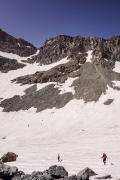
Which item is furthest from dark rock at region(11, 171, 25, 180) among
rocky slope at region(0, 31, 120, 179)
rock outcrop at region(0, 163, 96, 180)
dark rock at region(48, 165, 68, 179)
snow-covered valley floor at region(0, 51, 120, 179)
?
snow-covered valley floor at region(0, 51, 120, 179)

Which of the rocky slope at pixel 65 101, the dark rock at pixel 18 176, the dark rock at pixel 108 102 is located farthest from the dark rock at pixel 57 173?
the dark rock at pixel 108 102

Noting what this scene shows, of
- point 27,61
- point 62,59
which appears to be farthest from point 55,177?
point 27,61

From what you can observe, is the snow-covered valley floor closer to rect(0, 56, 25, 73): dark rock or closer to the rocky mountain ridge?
the rocky mountain ridge

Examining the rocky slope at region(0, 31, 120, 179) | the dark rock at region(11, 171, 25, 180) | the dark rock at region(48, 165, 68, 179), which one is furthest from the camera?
the rocky slope at region(0, 31, 120, 179)

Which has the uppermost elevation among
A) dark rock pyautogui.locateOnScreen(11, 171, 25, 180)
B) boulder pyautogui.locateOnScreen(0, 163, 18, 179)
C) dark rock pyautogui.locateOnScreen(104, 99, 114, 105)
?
dark rock pyautogui.locateOnScreen(104, 99, 114, 105)

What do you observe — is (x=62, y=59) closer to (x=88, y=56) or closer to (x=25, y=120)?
(x=88, y=56)

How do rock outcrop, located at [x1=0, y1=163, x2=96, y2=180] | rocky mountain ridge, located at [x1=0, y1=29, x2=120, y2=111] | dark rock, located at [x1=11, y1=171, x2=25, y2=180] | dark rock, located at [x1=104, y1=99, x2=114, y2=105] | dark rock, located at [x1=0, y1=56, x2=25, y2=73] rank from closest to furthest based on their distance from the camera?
rock outcrop, located at [x1=0, y1=163, x2=96, y2=180], dark rock, located at [x1=11, y1=171, x2=25, y2=180], dark rock, located at [x1=104, y1=99, x2=114, y2=105], rocky mountain ridge, located at [x1=0, y1=29, x2=120, y2=111], dark rock, located at [x1=0, y1=56, x2=25, y2=73]

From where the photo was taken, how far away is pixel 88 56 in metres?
123

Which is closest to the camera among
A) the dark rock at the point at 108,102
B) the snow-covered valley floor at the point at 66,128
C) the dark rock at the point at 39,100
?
the snow-covered valley floor at the point at 66,128

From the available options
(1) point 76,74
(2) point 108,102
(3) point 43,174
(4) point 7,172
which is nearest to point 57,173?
(3) point 43,174

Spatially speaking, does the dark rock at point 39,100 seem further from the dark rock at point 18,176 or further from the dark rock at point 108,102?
the dark rock at point 18,176

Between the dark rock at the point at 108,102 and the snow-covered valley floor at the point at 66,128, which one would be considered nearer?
the snow-covered valley floor at the point at 66,128

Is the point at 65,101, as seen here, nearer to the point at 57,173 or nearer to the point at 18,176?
the point at 57,173

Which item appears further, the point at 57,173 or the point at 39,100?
the point at 39,100
